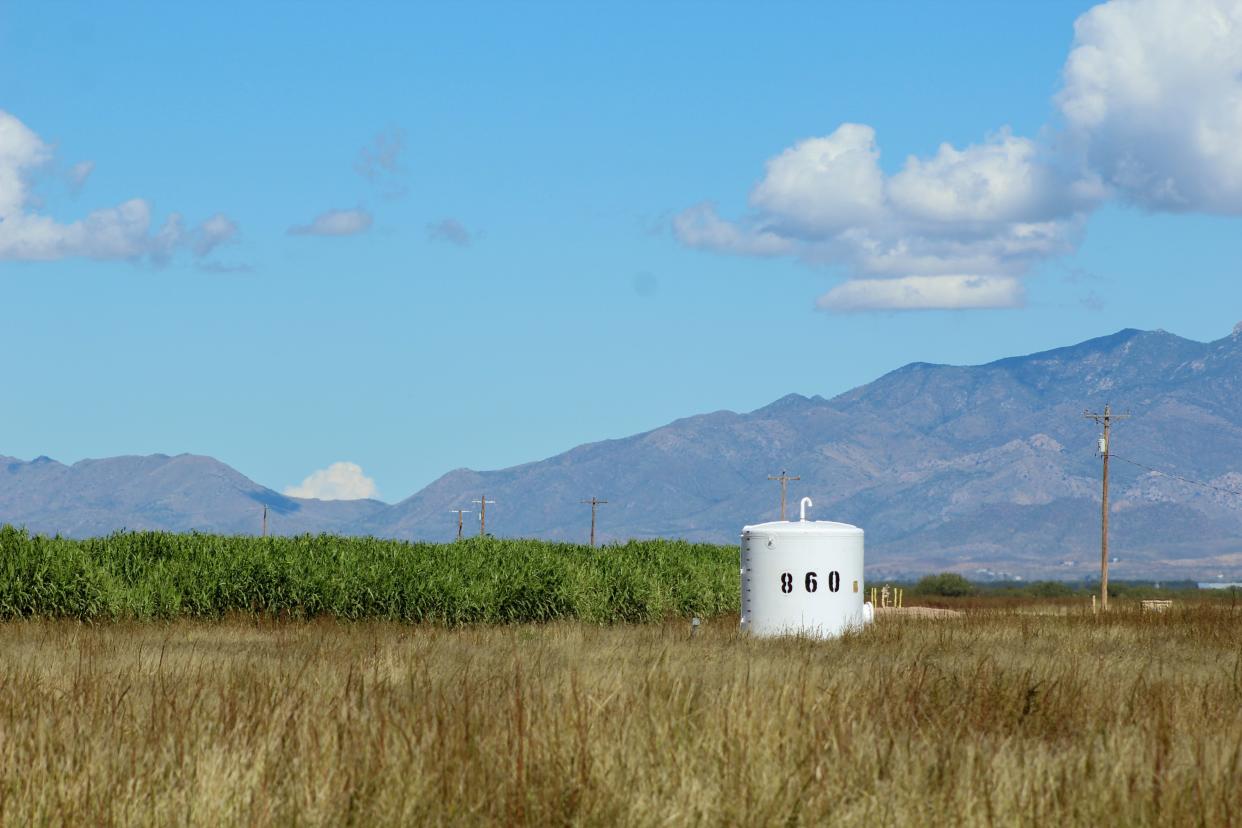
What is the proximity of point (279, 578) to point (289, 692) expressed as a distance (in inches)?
820

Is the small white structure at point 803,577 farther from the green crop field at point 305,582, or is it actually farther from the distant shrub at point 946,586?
the distant shrub at point 946,586

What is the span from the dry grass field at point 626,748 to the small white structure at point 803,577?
875cm

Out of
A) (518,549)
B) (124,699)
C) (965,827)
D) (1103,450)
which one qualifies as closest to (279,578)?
(518,549)

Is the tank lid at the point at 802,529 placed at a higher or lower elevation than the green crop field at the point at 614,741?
higher

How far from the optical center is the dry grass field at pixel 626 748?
8.41 m

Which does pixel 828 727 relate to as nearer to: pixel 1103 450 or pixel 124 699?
pixel 124 699

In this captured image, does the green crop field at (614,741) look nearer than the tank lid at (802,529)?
Yes

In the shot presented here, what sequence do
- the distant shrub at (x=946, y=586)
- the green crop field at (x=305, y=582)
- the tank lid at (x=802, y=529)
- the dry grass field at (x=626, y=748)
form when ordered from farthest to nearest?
the distant shrub at (x=946, y=586) → the green crop field at (x=305, y=582) → the tank lid at (x=802, y=529) → the dry grass field at (x=626, y=748)

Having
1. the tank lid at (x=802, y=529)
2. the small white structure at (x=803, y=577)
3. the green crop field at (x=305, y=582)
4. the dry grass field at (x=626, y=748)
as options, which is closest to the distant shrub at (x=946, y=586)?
the green crop field at (x=305, y=582)

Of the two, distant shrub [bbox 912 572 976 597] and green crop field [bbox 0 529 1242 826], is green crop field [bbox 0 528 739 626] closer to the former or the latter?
green crop field [bbox 0 529 1242 826]

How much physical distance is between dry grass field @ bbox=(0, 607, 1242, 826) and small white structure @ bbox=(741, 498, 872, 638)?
8749mm

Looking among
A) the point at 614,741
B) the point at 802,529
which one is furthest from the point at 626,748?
the point at 802,529

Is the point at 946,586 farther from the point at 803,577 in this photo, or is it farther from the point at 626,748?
the point at 626,748

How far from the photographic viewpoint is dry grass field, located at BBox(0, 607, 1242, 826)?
841 cm
